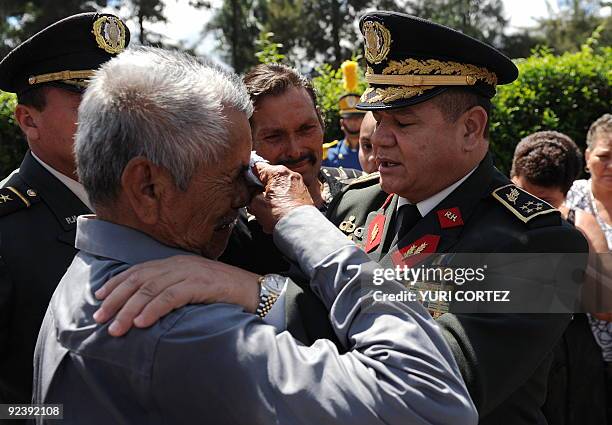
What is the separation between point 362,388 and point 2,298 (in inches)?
59.2

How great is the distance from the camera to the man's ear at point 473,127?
2.47 m

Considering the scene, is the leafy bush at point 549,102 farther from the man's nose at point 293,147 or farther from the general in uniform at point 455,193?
the general in uniform at point 455,193

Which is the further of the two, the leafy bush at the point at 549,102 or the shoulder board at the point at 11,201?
the leafy bush at the point at 549,102

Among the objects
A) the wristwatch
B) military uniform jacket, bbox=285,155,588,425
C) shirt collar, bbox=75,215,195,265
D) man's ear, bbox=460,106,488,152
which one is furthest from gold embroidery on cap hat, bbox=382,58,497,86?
shirt collar, bbox=75,215,195,265

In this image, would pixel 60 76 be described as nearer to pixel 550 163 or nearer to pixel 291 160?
pixel 291 160

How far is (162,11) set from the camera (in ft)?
104

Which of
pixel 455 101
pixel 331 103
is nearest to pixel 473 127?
pixel 455 101

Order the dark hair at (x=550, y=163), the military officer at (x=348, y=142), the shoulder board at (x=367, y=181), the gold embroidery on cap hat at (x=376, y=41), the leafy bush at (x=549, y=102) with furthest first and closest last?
the leafy bush at (x=549, y=102) < the military officer at (x=348, y=142) < the dark hair at (x=550, y=163) < the shoulder board at (x=367, y=181) < the gold embroidery on cap hat at (x=376, y=41)

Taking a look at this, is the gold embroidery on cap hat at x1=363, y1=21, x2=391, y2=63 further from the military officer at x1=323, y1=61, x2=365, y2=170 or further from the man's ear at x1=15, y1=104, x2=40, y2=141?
the military officer at x1=323, y1=61, x2=365, y2=170

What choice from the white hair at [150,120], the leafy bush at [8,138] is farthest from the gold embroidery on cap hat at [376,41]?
the leafy bush at [8,138]

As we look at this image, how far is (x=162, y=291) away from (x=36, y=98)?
158 cm

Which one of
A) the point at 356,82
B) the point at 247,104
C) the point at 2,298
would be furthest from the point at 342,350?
the point at 356,82

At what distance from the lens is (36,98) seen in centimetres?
270

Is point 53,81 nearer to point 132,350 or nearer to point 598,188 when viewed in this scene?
point 132,350
